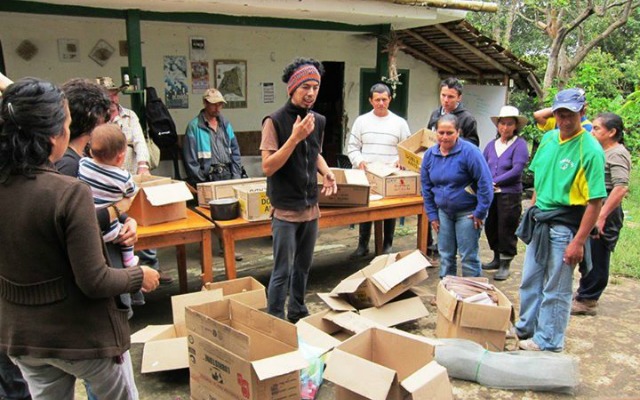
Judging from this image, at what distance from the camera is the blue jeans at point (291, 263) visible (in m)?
3.67

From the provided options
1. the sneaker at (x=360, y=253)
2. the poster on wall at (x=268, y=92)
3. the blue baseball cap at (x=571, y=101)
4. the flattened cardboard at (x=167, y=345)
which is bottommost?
the sneaker at (x=360, y=253)

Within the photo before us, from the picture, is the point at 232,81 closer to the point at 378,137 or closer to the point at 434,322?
the point at 378,137

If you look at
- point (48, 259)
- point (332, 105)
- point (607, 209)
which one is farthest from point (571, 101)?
point (332, 105)

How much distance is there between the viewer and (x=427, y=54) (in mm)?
9055

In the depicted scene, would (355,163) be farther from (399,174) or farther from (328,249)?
(328,249)

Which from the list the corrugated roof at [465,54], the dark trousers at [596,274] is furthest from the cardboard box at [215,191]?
the corrugated roof at [465,54]

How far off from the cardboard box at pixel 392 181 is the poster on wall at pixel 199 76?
9.87 ft

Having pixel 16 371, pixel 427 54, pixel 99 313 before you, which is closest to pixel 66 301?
pixel 99 313

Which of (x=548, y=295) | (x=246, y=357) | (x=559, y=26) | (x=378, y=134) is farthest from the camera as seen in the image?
(x=559, y=26)

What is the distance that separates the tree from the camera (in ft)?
39.5

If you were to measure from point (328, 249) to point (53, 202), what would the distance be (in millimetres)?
4747

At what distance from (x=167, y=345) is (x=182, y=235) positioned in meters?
1.02

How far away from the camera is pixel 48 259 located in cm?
166

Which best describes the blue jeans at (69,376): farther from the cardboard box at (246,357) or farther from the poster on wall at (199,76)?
the poster on wall at (199,76)
